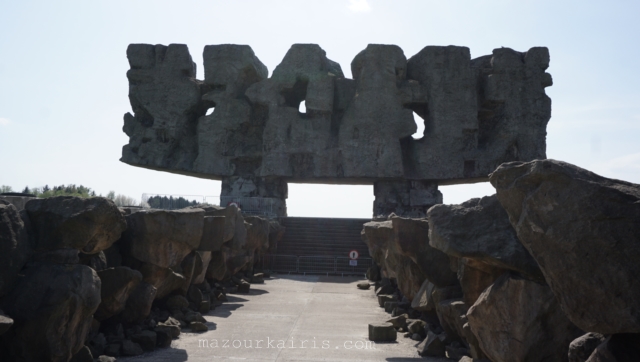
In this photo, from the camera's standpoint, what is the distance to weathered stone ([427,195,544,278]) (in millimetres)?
4566

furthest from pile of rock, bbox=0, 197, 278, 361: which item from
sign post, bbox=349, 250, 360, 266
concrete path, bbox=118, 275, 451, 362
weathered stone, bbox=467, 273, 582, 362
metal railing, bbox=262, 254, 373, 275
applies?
metal railing, bbox=262, 254, 373, 275

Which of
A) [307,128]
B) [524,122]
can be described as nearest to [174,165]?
[307,128]

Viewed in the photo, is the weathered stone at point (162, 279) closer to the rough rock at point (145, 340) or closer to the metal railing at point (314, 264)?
the rough rock at point (145, 340)

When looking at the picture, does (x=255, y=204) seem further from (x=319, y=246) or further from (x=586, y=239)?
(x=586, y=239)

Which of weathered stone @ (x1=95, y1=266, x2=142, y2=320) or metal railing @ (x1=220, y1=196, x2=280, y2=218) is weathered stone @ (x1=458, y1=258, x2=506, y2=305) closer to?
weathered stone @ (x1=95, y1=266, x2=142, y2=320)

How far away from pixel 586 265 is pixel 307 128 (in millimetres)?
24161

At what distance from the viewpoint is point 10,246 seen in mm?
4926

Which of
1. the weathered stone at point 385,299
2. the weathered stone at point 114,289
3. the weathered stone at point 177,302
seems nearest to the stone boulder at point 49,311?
the weathered stone at point 114,289

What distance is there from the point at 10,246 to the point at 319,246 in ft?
55.3

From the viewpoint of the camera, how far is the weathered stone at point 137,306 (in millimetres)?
6902

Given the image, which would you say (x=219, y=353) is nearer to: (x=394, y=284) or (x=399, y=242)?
(x=399, y=242)

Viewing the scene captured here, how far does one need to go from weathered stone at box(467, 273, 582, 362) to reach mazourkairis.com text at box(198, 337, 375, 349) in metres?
2.84

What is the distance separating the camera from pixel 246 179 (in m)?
28.5

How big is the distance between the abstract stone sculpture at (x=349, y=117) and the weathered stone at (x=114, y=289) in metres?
20.7
